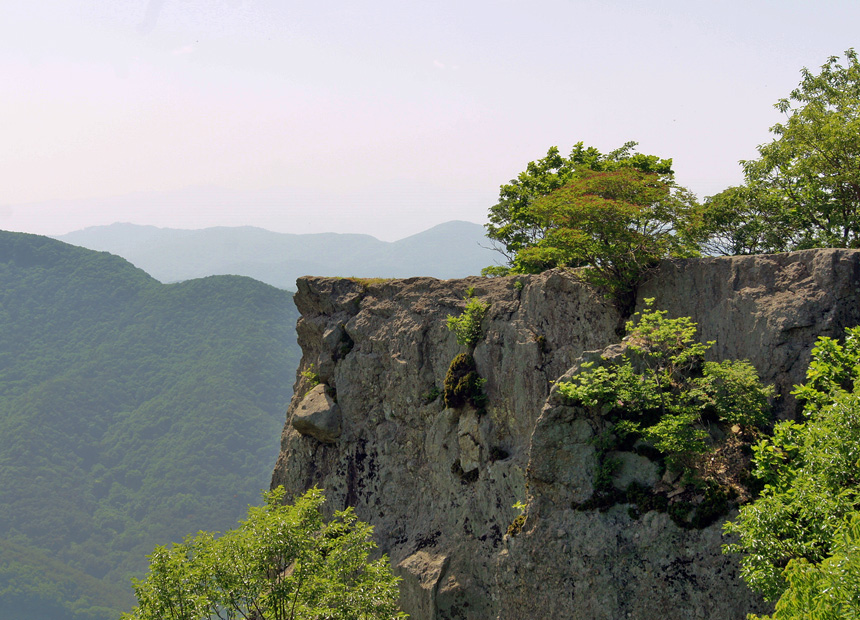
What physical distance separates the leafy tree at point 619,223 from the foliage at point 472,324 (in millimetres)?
4275

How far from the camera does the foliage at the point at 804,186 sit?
68.8 ft

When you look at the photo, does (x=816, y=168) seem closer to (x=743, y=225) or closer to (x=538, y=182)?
(x=743, y=225)

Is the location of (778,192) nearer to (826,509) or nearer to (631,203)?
(631,203)

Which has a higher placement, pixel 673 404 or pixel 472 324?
pixel 472 324

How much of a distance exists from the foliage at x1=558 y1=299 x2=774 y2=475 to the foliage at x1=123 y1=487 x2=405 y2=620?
311 inches

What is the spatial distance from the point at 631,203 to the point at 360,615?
48.1 ft

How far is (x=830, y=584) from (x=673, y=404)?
8.14 metres

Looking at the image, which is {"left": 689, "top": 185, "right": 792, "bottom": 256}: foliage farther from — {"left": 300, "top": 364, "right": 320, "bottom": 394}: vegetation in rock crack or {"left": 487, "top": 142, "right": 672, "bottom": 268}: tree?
Result: {"left": 300, "top": 364, "right": 320, "bottom": 394}: vegetation in rock crack

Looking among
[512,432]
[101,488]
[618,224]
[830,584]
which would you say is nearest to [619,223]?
[618,224]

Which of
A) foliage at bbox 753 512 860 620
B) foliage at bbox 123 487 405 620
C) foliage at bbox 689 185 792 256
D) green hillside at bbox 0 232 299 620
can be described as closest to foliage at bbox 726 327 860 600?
foliage at bbox 753 512 860 620

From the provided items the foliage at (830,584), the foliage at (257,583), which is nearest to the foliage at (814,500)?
the foliage at (830,584)

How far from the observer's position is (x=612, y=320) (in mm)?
21391

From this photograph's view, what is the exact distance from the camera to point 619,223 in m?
20.4

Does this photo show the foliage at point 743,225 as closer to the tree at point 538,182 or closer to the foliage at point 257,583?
the tree at point 538,182
